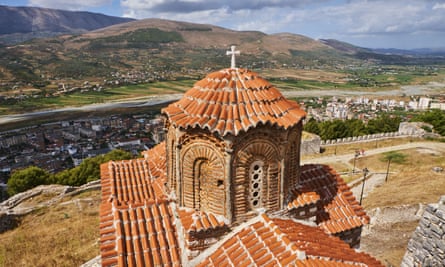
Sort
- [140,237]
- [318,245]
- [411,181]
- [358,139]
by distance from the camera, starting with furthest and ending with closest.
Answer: [358,139] < [411,181] < [140,237] < [318,245]

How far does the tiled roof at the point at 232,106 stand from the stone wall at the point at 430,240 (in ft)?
15.0

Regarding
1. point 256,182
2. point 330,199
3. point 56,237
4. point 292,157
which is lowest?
point 56,237

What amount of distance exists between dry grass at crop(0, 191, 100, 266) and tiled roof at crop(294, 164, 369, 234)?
10.6 metres

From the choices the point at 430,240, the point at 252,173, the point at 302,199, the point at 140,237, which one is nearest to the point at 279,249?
the point at 252,173

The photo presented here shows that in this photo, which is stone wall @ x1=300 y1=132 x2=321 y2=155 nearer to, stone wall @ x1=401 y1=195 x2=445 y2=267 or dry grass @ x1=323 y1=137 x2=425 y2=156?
dry grass @ x1=323 y1=137 x2=425 y2=156

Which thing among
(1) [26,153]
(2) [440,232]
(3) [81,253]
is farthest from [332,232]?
(1) [26,153]

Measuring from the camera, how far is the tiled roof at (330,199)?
8.16 m

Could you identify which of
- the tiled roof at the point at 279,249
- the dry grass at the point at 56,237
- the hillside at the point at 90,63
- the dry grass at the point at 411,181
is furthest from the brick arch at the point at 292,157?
the hillside at the point at 90,63

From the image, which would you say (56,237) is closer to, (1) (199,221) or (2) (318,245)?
(1) (199,221)

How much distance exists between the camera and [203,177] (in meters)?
7.28

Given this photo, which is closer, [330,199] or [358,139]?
[330,199]

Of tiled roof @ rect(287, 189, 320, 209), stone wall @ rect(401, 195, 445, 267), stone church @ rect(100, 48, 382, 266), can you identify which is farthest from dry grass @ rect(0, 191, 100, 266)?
stone wall @ rect(401, 195, 445, 267)

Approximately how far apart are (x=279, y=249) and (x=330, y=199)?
3599mm

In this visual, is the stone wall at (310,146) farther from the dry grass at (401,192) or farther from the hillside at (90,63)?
the hillside at (90,63)
